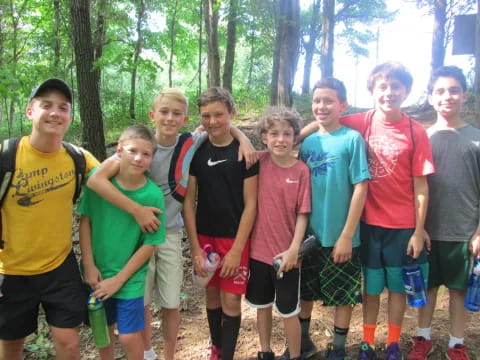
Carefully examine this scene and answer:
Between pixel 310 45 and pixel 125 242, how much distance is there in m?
25.8

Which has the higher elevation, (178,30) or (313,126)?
(178,30)

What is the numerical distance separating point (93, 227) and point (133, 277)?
1.50 feet

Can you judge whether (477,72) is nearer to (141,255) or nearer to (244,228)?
(244,228)

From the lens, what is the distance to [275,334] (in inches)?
137

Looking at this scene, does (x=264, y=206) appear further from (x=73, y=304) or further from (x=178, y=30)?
(x=178, y=30)

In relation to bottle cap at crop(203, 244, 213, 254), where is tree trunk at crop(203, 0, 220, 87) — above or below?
above

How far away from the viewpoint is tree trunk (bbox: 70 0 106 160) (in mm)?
5719

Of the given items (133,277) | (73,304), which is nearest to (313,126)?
(133,277)

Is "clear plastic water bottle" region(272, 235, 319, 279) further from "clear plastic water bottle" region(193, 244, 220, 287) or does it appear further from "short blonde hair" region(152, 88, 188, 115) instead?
"short blonde hair" region(152, 88, 188, 115)

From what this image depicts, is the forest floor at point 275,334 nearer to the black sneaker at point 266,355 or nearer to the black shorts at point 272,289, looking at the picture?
the black sneaker at point 266,355

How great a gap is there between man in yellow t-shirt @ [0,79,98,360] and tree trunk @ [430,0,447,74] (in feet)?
36.1

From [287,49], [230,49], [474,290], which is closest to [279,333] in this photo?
[474,290]

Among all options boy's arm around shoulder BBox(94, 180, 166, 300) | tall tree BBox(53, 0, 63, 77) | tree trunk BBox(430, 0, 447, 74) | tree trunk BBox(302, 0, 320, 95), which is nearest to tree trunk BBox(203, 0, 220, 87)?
tall tree BBox(53, 0, 63, 77)

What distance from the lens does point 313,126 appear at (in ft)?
9.88
